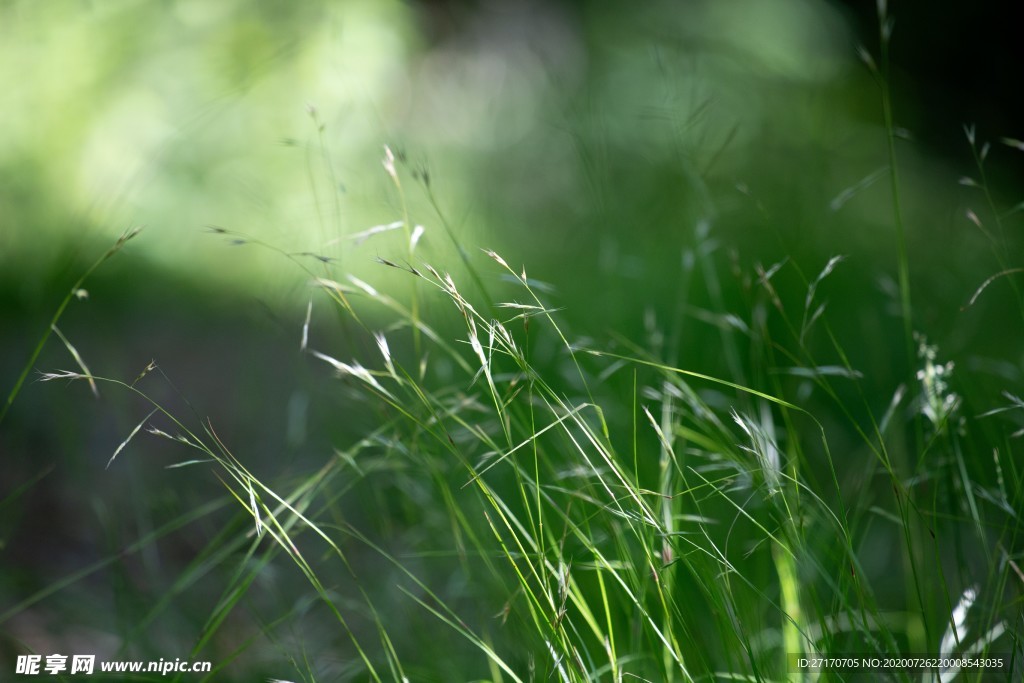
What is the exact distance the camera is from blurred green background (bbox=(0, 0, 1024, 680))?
1.50 meters

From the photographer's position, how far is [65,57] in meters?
2.68

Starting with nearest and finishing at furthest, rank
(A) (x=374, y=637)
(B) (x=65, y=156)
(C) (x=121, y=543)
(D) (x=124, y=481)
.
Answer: (A) (x=374, y=637)
(C) (x=121, y=543)
(D) (x=124, y=481)
(B) (x=65, y=156)

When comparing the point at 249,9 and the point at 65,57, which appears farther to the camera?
the point at 249,9

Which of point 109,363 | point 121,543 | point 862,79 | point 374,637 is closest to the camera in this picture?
point 374,637

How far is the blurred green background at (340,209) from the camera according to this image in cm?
150

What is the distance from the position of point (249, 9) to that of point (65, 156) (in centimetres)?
96

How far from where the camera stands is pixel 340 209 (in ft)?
6.38

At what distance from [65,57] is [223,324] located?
115 centimetres

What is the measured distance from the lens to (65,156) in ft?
8.48

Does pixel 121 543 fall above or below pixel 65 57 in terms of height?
below

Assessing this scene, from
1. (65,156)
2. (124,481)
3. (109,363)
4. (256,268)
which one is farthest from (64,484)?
(65,156)

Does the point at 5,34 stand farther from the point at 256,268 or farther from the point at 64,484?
the point at 64,484

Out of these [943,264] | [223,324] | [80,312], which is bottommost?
[223,324]

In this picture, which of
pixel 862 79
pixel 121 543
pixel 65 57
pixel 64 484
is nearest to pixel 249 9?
pixel 65 57
